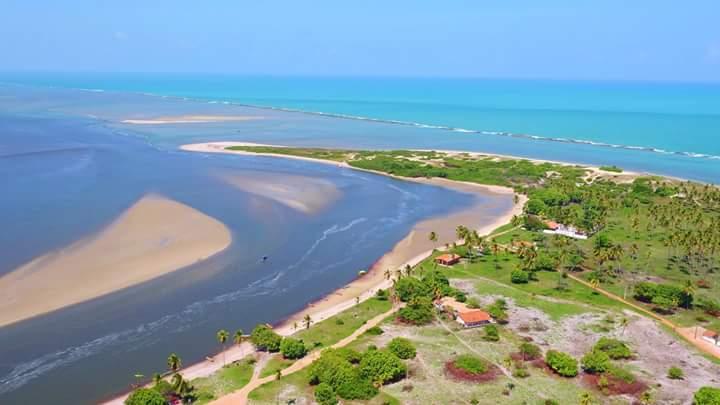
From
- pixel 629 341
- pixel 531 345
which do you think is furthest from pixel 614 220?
pixel 531 345

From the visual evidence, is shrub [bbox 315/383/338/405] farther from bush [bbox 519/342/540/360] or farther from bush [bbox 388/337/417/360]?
bush [bbox 519/342/540/360]

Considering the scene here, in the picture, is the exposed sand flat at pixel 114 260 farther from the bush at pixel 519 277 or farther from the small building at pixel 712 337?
the small building at pixel 712 337

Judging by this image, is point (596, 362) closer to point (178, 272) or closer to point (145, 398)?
point (145, 398)

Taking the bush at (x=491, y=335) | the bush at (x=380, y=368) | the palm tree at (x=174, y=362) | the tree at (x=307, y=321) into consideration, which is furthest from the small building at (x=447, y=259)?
the palm tree at (x=174, y=362)

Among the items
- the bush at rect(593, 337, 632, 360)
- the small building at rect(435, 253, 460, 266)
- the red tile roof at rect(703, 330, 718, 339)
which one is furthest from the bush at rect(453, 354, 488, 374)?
the small building at rect(435, 253, 460, 266)

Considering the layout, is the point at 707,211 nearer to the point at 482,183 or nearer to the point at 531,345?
the point at 482,183

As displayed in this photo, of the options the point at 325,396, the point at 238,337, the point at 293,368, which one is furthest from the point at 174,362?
the point at 325,396
